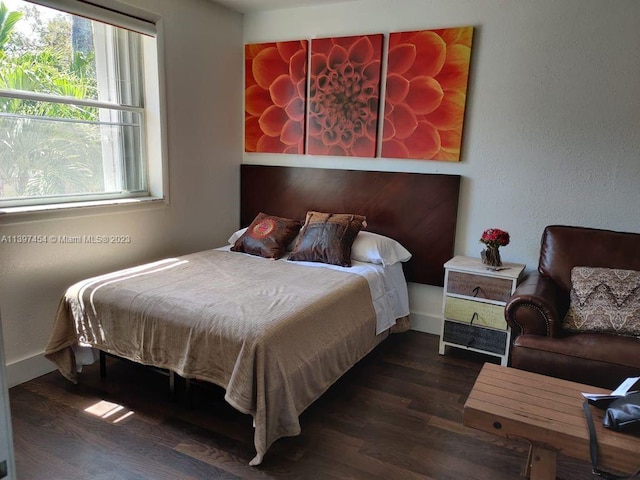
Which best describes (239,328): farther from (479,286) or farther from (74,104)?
(74,104)

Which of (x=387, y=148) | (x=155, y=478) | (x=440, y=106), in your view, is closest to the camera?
(x=155, y=478)

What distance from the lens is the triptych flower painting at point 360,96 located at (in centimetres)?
324

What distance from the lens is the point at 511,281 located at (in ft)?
9.38

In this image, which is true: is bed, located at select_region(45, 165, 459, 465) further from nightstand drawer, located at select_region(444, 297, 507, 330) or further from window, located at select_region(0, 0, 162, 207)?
window, located at select_region(0, 0, 162, 207)

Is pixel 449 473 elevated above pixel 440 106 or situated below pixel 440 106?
below

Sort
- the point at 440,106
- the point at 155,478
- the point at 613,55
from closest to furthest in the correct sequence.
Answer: the point at 155,478
the point at 613,55
the point at 440,106

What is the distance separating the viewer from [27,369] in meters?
2.63

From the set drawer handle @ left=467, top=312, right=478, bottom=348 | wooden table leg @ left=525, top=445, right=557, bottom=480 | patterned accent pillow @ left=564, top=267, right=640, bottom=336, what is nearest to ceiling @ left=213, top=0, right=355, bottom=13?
drawer handle @ left=467, top=312, right=478, bottom=348

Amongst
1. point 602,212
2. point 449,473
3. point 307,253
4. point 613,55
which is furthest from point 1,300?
point 613,55

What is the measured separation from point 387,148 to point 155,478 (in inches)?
103

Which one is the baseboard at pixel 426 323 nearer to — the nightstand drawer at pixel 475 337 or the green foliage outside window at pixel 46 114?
the nightstand drawer at pixel 475 337

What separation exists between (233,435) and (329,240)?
1.48 metres

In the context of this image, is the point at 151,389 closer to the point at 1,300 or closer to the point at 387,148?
the point at 1,300

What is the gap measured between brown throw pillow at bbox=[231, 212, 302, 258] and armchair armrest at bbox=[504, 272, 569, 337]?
162 centimetres
